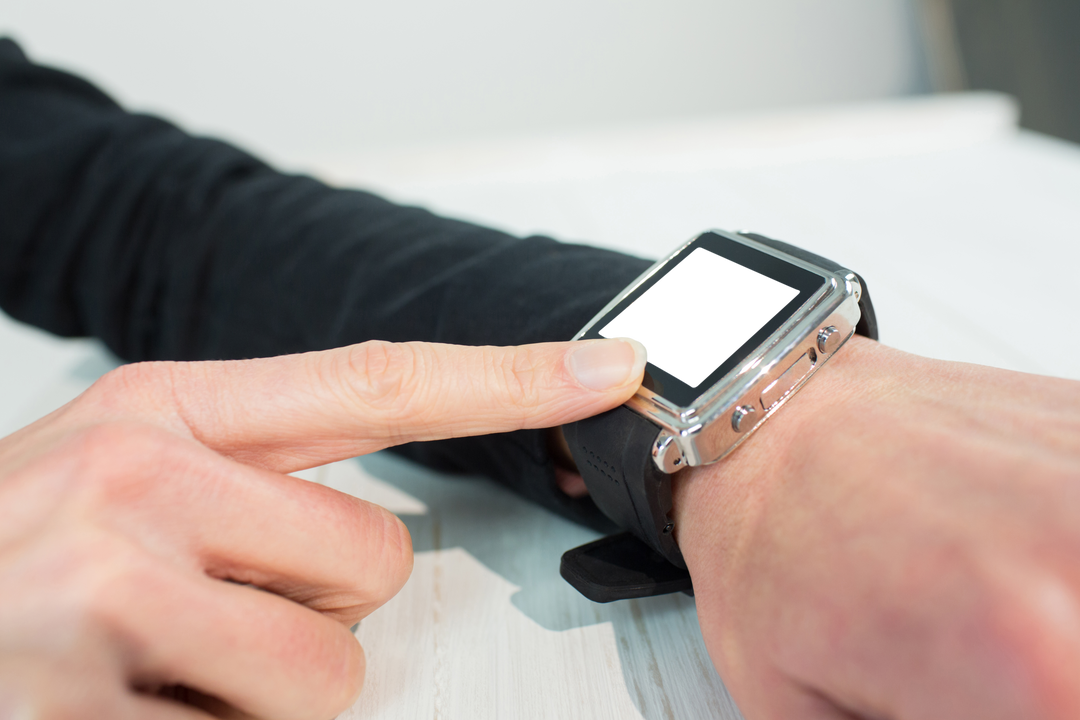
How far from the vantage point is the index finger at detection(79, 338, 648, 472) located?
47 cm

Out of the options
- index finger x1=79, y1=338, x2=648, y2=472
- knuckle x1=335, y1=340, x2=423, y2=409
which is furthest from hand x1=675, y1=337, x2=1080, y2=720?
→ knuckle x1=335, y1=340, x2=423, y2=409

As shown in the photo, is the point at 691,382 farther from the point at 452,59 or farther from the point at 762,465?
the point at 452,59

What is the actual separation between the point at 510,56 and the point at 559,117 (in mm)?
303

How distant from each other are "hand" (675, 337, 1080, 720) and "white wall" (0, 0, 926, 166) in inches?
89.8

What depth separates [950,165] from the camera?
4.86 ft

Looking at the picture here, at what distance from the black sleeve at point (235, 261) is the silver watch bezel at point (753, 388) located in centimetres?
13

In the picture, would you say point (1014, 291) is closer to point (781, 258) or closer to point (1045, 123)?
point (781, 258)

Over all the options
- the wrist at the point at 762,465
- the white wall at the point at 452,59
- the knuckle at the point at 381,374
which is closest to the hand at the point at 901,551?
the wrist at the point at 762,465

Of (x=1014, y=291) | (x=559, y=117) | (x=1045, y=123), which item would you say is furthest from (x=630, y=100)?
(x=1014, y=291)

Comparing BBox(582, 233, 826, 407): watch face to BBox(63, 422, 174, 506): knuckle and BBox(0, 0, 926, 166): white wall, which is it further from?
BBox(0, 0, 926, 166): white wall

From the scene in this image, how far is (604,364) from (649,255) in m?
0.65

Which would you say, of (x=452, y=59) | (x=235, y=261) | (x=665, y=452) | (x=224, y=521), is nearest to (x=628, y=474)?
(x=665, y=452)

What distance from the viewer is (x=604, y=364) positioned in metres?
0.50

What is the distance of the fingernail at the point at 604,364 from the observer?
0.50 meters
